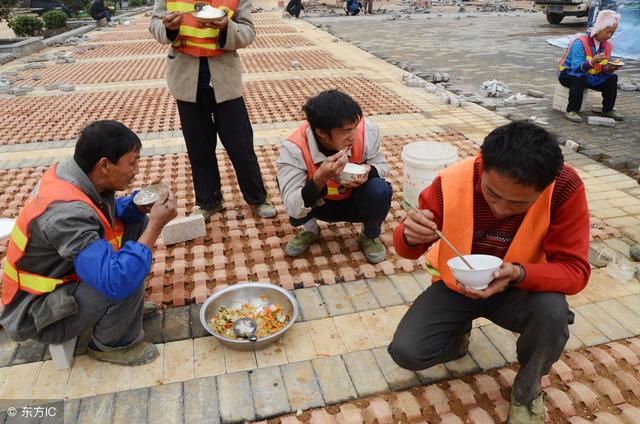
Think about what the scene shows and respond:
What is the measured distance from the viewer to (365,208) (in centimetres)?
302

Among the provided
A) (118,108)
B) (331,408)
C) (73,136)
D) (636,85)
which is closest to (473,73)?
(636,85)

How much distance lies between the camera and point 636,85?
759cm

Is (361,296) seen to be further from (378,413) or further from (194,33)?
(194,33)

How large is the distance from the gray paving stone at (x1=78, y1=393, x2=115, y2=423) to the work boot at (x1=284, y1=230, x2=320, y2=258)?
4.68 ft

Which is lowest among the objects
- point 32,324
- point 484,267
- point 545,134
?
point 32,324

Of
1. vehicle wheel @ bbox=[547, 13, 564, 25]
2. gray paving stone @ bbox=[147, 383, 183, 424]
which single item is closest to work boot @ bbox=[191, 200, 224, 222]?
gray paving stone @ bbox=[147, 383, 183, 424]

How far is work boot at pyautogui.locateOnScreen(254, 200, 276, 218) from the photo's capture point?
12.3 ft

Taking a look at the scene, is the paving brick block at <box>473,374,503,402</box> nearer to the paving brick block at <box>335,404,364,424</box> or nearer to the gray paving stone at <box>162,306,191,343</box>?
the paving brick block at <box>335,404,364,424</box>

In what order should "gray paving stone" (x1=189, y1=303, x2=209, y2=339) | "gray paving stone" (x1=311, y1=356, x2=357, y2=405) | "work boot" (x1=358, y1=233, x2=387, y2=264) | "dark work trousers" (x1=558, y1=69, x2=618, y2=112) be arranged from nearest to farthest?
"gray paving stone" (x1=311, y1=356, x2=357, y2=405), "gray paving stone" (x1=189, y1=303, x2=209, y2=339), "work boot" (x1=358, y1=233, x2=387, y2=264), "dark work trousers" (x1=558, y1=69, x2=618, y2=112)

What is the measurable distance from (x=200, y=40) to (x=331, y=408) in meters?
2.41

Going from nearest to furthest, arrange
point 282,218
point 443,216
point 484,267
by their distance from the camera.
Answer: point 484,267 → point 443,216 → point 282,218

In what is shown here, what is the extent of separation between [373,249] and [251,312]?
37.6 inches

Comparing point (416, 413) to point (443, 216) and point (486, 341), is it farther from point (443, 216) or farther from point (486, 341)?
point (443, 216)

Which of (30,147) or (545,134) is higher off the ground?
(545,134)
